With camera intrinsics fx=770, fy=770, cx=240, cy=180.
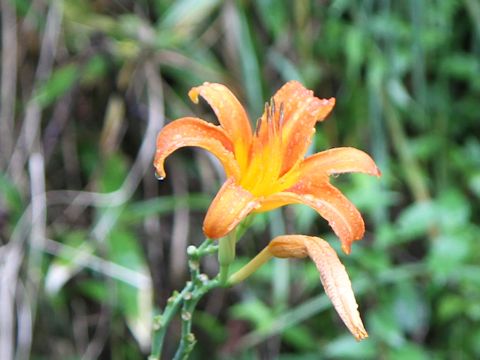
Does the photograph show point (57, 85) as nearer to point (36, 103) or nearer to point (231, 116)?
point (36, 103)

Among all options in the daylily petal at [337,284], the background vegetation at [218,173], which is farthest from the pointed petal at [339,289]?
the background vegetation at [218,173]

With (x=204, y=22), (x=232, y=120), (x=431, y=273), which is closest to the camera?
(x=232, y=120)

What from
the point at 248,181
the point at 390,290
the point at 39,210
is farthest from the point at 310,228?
the point at 248,181

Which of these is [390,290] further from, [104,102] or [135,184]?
[104,102]

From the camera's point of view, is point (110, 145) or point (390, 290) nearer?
point (390, 290)

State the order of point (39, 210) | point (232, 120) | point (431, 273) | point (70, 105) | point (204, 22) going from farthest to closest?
1. point (204, 22)
2. point (70, 105)
3. point (39, 210)
4. point (431, 273)
5. point (232, 120)

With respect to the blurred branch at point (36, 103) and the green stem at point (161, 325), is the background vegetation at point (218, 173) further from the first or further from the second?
the green stem at point (161, 325)

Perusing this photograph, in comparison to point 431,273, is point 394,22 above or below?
above

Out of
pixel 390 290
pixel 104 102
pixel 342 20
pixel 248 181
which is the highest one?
pixel 342 20
